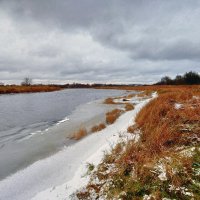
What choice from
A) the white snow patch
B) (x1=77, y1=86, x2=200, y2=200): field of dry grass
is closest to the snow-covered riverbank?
the white snow patch

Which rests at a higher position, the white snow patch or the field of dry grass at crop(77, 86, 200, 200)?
the field of dry grass at crop(77, 86, 200, 200)

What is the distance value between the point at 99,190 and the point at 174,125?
352 centimetres

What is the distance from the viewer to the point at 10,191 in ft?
18.9

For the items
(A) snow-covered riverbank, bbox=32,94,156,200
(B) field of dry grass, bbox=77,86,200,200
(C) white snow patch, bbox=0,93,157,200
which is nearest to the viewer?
(B) field of dry grass, bbox=77,86,200,200

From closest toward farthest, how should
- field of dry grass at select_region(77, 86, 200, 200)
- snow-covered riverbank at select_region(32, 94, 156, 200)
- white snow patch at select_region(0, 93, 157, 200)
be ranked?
1. field of dry grass at select_region(77, 86, 200, 200)
2. snow-covered riverbank at select_region(32, 94, 156, 200)
3. white snow patch at select_region(0, 93, 157, 200)

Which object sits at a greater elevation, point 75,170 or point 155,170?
point 155,170

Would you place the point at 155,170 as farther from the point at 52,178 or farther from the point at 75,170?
the point at 52,178

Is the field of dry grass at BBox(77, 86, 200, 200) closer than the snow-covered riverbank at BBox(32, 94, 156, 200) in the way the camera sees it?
Yes

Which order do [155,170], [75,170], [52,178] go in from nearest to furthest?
[155,170], [52,178], [75,170]

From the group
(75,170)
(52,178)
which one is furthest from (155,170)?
(52,178)

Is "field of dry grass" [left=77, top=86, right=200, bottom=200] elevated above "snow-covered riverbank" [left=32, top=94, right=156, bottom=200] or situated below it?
above

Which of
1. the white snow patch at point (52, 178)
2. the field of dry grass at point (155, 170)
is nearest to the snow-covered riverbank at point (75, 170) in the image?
the white snow patch at point (52, 178)

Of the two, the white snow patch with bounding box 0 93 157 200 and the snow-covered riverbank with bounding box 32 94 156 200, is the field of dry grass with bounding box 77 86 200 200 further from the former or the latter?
the white snow patch with bounding box 0 93 157 200

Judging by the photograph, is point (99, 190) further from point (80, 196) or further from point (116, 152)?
point (116, 152)
